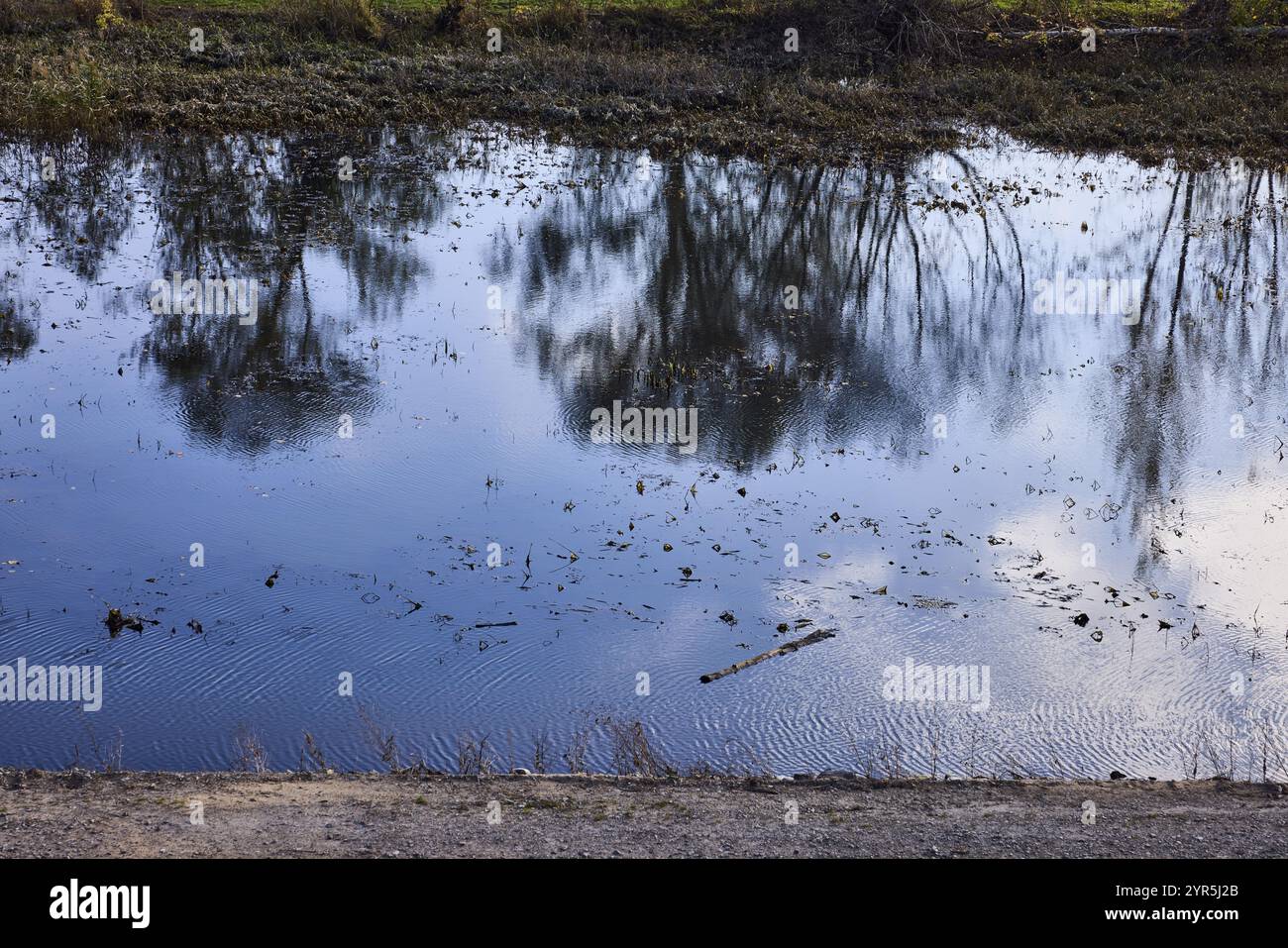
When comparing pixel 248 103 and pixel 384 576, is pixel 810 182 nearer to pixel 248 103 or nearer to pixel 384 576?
pixel 248 103

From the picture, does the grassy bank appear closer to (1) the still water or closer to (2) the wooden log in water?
(1) the still water

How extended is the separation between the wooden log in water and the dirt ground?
1.69 metres

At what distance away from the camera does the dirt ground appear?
7.12m

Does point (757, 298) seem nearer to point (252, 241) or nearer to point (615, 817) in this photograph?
point (252, 241)

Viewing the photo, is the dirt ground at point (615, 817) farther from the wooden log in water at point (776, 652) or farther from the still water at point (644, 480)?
the wooden log in water at point (776, 652)

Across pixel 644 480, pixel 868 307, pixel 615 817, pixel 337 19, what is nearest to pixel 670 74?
pixel 337 19

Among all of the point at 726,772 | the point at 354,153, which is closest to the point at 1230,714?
the point at 726,772

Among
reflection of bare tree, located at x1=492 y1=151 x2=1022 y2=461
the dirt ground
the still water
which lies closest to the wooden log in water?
the still water

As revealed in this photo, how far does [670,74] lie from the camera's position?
111ft

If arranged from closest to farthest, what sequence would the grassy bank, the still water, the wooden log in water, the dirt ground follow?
the dirt ground
the still water
the wooden log in water
the grassy bank

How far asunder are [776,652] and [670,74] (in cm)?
2624

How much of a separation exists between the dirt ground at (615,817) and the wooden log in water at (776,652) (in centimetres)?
169

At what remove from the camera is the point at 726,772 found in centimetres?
873

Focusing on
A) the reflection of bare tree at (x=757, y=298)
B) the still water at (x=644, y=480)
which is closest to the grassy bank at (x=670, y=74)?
the reflection of bare tree at (x=757, y=298)
